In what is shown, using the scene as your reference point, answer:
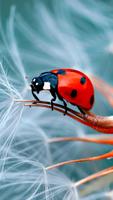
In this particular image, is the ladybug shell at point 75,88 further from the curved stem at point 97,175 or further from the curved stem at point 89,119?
the curved stem at point 97,175

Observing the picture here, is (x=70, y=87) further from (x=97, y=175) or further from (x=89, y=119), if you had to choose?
(x=97, y=175)

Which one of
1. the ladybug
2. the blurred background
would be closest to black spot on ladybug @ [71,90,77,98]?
the ladybug

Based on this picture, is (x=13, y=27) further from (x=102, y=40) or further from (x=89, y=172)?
(x=89, y=172)

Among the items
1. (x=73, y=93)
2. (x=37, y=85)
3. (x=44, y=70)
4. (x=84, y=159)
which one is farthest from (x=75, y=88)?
(x=44, y=70)

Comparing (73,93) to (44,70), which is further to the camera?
(44,70)

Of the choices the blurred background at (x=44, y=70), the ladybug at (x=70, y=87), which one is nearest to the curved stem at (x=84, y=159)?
the blurred background at (x=44, y=70)

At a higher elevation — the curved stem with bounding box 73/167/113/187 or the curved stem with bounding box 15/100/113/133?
the curved stem with bounding box 15/100/113/133

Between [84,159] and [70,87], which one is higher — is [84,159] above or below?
below

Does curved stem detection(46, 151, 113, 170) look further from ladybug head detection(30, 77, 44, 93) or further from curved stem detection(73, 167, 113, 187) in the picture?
ladybug head detection(30, 77, 44, 93)
